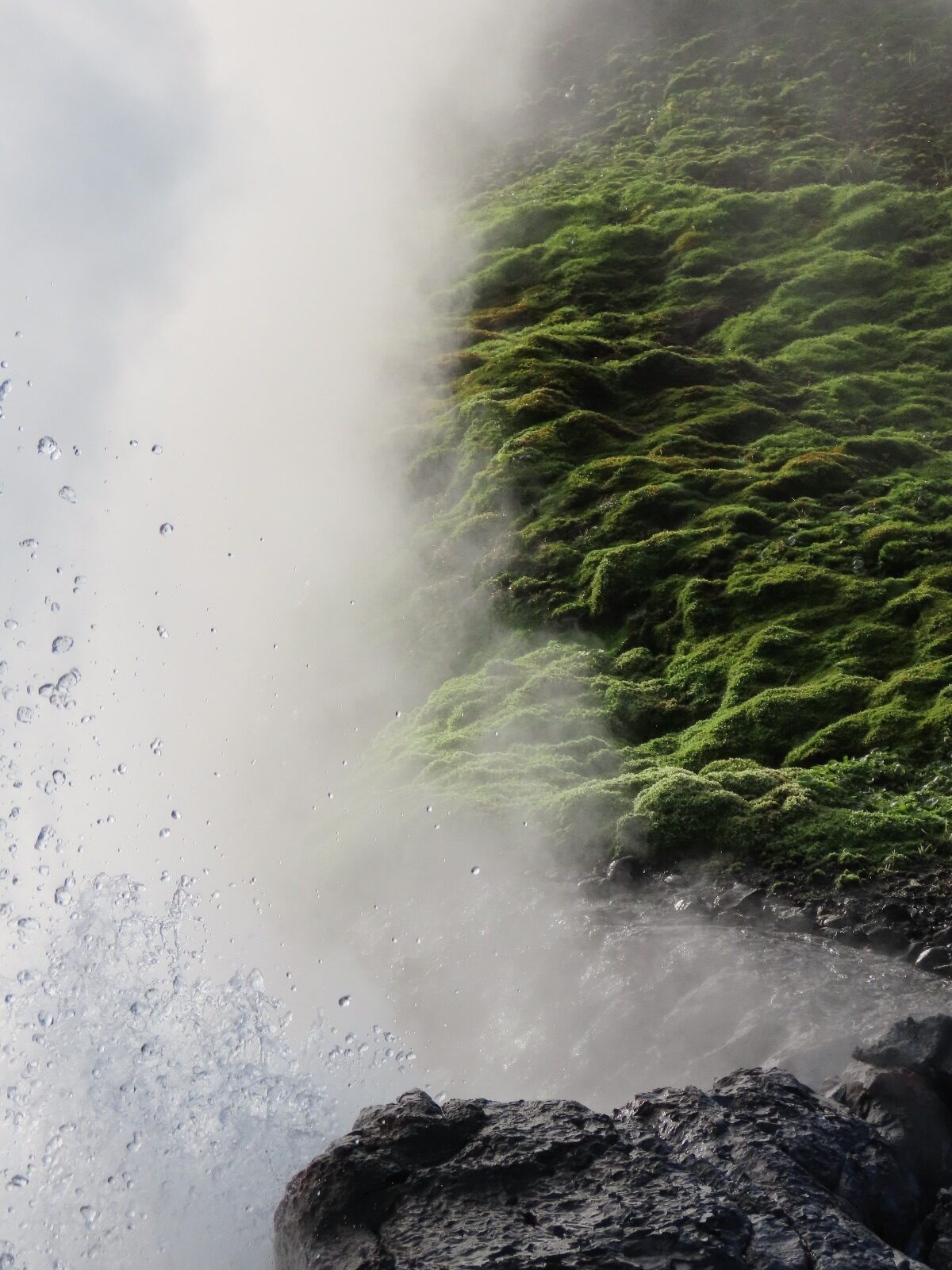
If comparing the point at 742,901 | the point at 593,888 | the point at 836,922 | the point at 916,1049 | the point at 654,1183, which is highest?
the point at 593,888

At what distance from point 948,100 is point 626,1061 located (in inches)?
1543

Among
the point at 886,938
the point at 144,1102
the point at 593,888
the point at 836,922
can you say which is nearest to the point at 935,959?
the point at 886,938

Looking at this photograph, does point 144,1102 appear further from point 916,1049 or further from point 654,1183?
point 916,1049

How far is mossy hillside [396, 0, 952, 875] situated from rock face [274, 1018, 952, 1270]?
237 inches

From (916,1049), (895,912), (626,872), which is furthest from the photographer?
(626,872)

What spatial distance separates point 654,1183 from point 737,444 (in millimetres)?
21062

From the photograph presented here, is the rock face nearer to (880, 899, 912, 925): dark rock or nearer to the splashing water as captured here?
the splashing water

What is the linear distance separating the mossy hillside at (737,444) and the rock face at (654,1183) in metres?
6.02

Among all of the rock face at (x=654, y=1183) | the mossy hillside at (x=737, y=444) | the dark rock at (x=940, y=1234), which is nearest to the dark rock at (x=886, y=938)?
the mossy hillside at (x=737, y=444)

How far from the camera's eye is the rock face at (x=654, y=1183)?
677 cm

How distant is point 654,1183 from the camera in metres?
7.28

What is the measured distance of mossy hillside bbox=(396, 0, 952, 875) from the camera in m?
16.9

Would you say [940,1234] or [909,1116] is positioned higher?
[909,1116]

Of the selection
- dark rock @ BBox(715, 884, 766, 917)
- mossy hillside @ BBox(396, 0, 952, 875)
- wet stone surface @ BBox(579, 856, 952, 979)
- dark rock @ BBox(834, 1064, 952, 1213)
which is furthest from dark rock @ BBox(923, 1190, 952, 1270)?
mossy hillside @ BBox(396, 0, 952, 875)
